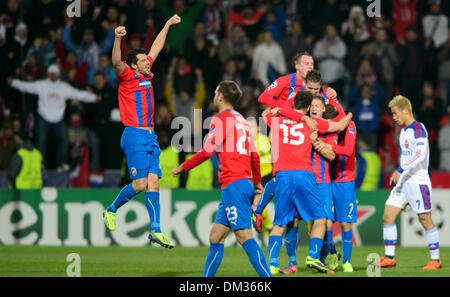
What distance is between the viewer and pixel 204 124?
685 inches

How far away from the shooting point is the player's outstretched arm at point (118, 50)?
10492mm

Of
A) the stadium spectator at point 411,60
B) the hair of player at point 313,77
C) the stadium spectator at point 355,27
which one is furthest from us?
the stadium spectator at point 355,27

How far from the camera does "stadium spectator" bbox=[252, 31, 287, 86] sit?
60.5 ft

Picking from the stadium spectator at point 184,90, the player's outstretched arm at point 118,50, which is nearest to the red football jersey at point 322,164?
the player's outstretched arm at point 118,50

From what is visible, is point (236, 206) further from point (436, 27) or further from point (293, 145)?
point (436, 27)

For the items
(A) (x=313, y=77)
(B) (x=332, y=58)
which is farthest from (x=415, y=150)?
(B) (x=332, y=58)

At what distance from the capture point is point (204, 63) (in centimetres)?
1859

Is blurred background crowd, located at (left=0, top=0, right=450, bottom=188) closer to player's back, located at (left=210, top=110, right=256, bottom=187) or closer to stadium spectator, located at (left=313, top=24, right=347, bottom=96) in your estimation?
stadium spectator, located at (left=313, top=24, right=347, bottom=96)

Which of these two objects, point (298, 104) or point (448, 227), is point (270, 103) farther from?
point (448, 227)

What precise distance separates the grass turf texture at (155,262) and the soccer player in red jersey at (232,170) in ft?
6.05

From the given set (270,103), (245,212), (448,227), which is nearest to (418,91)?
(448,227)

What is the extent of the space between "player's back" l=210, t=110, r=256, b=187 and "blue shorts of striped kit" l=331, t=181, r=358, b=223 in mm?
2565

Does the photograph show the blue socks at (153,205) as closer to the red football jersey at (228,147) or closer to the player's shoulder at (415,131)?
the red football jersey at (228,147)

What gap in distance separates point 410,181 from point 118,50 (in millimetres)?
4309
